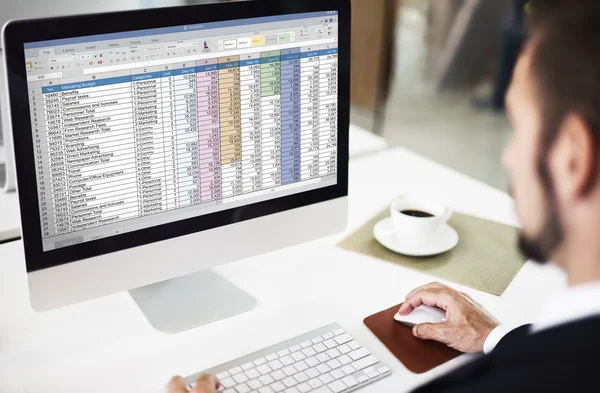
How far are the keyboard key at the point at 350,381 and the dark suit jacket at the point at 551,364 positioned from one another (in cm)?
32

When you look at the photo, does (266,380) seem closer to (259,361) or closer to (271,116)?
(259,361)

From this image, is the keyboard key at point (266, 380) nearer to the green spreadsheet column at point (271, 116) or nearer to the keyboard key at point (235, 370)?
the keyboard key at point (235, 370)

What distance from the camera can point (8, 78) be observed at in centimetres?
94

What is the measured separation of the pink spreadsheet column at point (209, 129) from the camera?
110 cm

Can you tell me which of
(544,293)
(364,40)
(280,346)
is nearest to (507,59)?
(364,40)

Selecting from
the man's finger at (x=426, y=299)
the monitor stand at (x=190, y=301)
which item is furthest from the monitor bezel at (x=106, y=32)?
the man's finger at (x=426, y=299)

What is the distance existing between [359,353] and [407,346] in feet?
0.30

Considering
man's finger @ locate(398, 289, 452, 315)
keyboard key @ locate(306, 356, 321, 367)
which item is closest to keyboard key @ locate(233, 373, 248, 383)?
keyboard key @ locate(306, 356, 321, 367)

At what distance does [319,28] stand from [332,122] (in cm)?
17

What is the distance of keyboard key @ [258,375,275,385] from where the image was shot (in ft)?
3.34

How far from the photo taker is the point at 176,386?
0.99 metres

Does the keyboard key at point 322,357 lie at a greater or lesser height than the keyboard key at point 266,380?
greater

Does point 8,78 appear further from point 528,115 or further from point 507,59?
point 507,59

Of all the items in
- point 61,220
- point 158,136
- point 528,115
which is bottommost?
point 61,220
